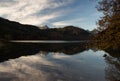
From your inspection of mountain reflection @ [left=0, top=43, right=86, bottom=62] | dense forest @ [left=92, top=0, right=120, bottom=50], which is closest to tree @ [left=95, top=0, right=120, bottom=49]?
dense forest @ [left=92, top=0, right=120, bottom=50]

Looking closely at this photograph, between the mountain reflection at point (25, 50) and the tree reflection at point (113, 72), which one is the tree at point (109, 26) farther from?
the mountain reflection at point (25, 50)

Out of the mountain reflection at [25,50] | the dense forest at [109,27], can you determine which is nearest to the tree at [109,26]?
the dense forest at [109,27]

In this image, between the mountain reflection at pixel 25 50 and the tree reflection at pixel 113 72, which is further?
the mountain reflection at pixel 25 50

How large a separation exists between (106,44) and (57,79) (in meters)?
8.06

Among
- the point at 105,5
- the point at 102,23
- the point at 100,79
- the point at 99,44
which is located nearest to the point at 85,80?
the point at 100,79

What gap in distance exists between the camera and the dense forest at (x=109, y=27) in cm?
2998

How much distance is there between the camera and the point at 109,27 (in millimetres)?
30438

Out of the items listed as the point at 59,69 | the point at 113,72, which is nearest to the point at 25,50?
the point at 59,69

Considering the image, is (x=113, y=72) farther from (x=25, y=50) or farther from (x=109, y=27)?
(x=25, y=50)

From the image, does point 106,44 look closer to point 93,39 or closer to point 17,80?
point 93,39

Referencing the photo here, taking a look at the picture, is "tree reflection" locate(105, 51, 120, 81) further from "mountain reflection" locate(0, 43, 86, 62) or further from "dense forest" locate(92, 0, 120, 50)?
"mountain reflection" locate(0, 43, 86, 62)

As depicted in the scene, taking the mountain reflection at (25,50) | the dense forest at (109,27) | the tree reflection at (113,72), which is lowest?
the mountain reflection at (25,50)

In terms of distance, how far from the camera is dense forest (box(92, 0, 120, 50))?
2998cm

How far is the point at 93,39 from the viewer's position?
32469mm
